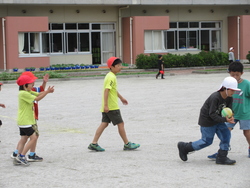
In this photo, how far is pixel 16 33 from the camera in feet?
108

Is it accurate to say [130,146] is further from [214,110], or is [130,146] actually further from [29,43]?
[29,43]

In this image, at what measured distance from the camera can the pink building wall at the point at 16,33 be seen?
107 feet

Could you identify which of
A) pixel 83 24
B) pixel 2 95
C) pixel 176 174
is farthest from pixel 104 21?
pixel 176 174

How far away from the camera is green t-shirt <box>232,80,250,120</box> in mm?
8469

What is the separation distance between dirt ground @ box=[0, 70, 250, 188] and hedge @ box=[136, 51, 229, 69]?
16.0 m

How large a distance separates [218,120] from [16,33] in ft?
87.1

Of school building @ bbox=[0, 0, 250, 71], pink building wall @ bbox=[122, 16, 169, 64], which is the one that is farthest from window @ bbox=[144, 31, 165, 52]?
pink building wall @ bbox=[122, 16, 169, 64]

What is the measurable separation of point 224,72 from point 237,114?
2332cm

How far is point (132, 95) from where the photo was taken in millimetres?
19031

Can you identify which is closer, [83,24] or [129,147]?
[129,147]

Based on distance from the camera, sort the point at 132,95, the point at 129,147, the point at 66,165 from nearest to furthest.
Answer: the point at 66,165 → the point at 129,147 → the point at 132,95

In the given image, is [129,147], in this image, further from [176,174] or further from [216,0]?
[216,0]

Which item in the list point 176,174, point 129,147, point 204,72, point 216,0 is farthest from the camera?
point 216,0

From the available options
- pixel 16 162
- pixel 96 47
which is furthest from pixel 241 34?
pixel 16 162
